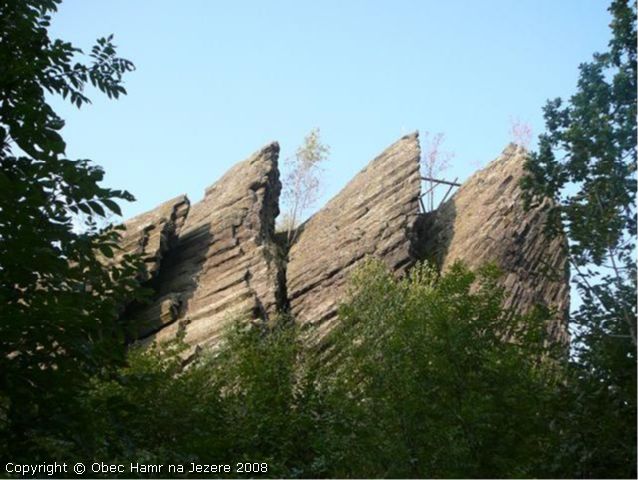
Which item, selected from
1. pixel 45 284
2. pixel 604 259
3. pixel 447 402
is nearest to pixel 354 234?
pixel 447 402

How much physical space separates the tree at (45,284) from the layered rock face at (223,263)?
2338cm

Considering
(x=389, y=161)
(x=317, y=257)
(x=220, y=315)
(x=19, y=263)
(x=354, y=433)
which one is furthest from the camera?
(x=389, y=161)

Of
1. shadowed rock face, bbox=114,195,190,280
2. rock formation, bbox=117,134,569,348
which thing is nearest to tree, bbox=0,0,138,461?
rock formation, bbox=117,134,569,348

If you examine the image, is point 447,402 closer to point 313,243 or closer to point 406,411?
point 406,411

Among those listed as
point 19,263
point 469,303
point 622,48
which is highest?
point 622,48

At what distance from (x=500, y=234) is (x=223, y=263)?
12.4m

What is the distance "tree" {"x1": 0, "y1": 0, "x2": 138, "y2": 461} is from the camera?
17.0ft

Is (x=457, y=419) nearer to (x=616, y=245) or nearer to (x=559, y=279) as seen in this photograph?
(x=559, y=279)

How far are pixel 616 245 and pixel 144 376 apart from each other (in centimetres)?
513

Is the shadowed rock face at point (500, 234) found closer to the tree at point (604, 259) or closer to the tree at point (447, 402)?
the tree at point (447, 402)

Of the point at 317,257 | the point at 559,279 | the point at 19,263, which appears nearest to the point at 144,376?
the point at 19,263

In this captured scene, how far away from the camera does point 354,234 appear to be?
34.9 m

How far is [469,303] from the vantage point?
14344 millimetres

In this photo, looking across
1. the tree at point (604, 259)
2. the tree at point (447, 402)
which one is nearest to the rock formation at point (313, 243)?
the tree at point (447, 402)
